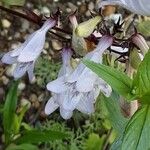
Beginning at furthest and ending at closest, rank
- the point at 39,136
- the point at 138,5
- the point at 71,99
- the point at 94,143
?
the point at 94,143 → the point at 39,136 → the point at 71,99 → the point at 138,5

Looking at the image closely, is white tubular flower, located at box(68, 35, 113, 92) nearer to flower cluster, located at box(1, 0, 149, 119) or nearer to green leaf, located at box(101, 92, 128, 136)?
flower cluster, located at box(1, 0, 149, 119)

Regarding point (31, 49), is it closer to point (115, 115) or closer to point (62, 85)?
point (62, 85)

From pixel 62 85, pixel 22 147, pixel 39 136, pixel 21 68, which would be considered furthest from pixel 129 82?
pixel 22 147

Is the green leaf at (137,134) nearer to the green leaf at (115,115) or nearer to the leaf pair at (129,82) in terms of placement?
the leaf pair at (129,82)

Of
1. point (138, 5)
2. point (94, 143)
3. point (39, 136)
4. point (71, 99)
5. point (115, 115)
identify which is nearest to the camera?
point (138, 5)

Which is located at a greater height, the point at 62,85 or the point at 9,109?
the point at 62,85

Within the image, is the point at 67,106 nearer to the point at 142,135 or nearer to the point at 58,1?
the point at 142,135

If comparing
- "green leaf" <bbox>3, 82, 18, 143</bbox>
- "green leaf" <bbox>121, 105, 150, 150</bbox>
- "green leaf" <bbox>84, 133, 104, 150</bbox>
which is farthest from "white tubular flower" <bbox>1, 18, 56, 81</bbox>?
"green leaf" <bbox>84, 133, 104, 150</bbox>
